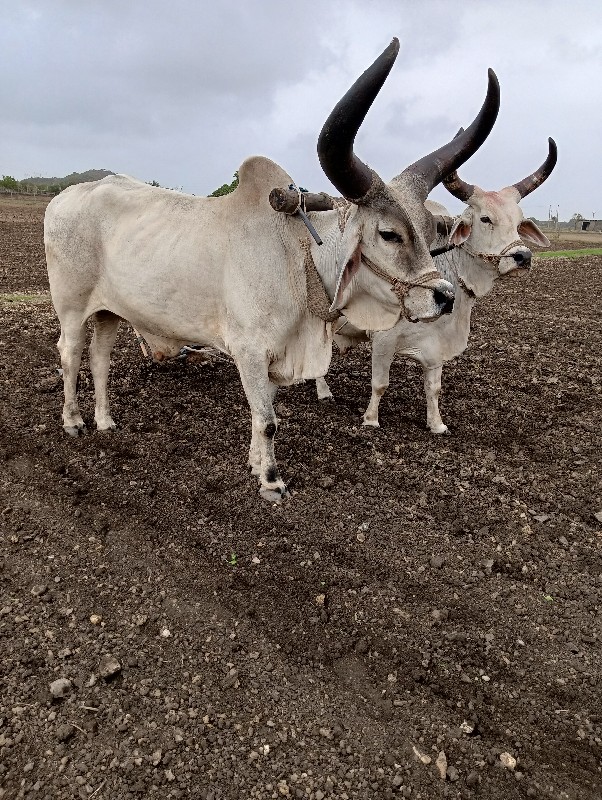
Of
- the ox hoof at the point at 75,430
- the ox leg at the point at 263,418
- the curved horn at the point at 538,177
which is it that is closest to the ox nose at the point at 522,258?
the curved horn at the point at 538,177

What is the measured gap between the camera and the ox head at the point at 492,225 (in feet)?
15.8

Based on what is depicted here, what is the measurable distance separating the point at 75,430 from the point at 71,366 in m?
0.58

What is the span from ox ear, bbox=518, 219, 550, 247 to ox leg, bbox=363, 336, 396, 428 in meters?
1.45

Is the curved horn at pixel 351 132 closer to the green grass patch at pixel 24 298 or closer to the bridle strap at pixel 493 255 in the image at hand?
the bridle strap at pixel 493 255

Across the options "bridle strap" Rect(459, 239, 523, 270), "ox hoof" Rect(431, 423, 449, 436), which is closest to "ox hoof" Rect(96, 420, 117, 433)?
"ox hoof" Rect(431, 423, 449, 436)

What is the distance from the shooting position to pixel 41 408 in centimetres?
579

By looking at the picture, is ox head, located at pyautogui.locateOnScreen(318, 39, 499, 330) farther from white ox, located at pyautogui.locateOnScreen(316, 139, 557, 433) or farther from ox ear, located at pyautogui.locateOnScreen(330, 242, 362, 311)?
white ox, located at pyautogui.locateOnScreen(316, 139, 557, 433)

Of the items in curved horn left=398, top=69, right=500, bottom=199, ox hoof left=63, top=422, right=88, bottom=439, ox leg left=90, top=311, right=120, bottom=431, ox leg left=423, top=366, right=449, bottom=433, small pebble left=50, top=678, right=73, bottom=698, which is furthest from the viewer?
ox leg left=423, top=366, right=449, bottom=433

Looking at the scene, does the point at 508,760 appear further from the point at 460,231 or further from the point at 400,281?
the point at 460,231

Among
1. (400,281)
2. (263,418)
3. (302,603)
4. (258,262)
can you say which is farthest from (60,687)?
(400,281)

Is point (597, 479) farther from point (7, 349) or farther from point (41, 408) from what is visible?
point (7, 349)

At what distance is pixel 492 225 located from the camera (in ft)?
16.2

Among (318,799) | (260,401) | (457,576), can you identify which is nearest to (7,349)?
(260,401)

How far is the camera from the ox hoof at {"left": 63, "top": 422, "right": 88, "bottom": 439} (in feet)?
17.5
